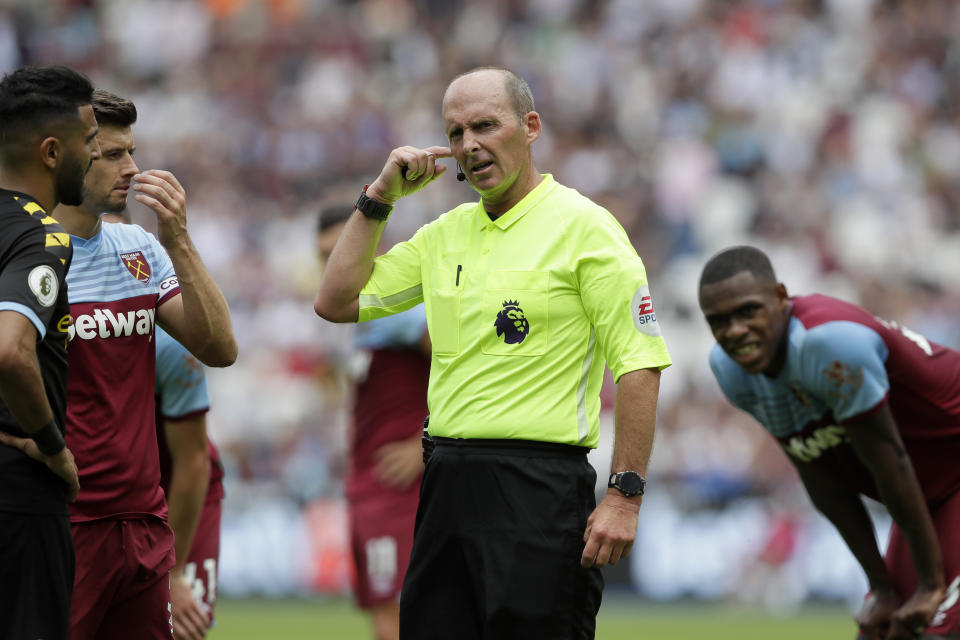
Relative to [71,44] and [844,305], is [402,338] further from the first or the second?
[71,44]

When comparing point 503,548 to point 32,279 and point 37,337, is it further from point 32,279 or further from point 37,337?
point 32,279

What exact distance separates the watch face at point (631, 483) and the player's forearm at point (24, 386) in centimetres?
201

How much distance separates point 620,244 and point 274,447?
1239cm

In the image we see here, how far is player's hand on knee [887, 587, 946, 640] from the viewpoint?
19.9ft

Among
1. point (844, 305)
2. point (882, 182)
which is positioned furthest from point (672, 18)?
point (844, 305)

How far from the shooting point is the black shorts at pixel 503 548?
5199 millimetres

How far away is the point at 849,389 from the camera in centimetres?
587

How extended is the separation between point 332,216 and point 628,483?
12.2ft

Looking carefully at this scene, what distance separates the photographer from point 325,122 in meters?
22.1

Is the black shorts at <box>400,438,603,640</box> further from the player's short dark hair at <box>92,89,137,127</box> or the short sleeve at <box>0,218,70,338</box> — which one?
the player's short dark hair at <box>92,89,137,127</box>

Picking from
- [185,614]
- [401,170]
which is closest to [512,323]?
[401,170]

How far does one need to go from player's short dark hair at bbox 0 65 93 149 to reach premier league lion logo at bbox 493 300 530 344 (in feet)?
5.62

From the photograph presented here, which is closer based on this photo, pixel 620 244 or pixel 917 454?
pixel 620 244

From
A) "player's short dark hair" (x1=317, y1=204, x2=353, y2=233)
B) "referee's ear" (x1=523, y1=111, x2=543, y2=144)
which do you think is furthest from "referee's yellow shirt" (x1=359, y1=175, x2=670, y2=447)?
"player's short dark hair" (x1=317, y1=204, x2=353, y2=233)
